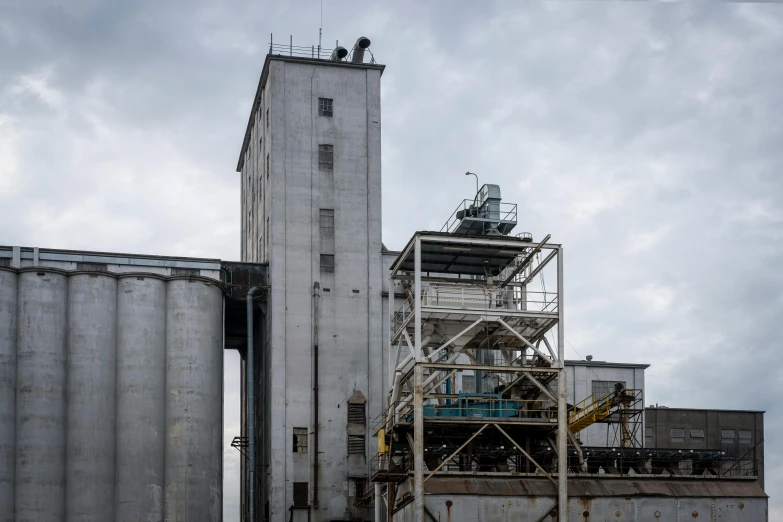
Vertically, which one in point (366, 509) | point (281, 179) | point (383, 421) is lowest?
point (366, 509)

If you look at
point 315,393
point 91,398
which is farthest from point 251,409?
point 91,398

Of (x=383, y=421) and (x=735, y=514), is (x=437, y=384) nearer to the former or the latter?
(x=383, y=421)

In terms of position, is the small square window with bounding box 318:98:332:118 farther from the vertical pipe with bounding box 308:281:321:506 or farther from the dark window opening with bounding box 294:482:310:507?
the dark window opening with bounding box 294:482:310:507

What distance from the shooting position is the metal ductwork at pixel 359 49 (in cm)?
6800

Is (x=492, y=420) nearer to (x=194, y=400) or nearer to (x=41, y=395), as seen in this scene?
(x=194, y=400)

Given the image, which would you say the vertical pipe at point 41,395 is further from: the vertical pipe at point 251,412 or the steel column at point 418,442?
the steel column at point 418,442

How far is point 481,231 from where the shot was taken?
62156 millimetres

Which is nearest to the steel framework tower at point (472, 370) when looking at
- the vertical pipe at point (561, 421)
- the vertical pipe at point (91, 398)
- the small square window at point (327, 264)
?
the vertical pipe at point (561, 421)

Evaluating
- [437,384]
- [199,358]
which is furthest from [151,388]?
[437,384]

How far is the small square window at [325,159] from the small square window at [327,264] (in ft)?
16.1

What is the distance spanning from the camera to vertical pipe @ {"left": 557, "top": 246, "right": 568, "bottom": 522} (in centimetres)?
5125

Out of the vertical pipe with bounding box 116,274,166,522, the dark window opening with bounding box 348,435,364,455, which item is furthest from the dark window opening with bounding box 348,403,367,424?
the vertical pipe with bounding box 116,274,166,522

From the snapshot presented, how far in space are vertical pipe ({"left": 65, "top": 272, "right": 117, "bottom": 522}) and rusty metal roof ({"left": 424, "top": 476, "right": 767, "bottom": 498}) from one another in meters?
17.4

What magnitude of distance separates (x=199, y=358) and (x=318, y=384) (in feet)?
20.8
